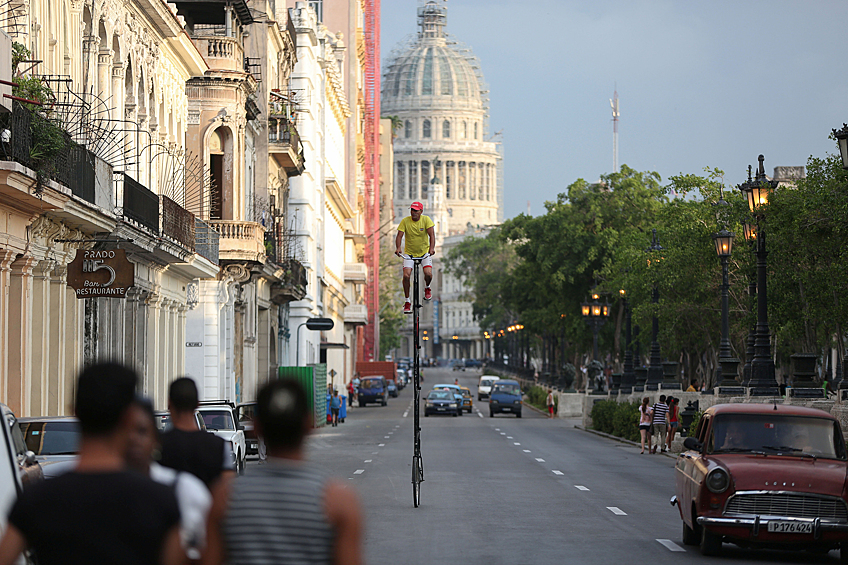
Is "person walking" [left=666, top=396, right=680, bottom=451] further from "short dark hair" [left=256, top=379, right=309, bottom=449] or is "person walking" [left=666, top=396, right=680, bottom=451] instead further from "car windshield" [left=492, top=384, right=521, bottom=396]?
"short dark hair" [left=256, top=379, right=309, bottom=449]

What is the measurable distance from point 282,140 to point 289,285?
579 centimetres

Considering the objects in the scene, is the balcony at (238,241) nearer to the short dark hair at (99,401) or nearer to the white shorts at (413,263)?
the white shorts at (413,263)

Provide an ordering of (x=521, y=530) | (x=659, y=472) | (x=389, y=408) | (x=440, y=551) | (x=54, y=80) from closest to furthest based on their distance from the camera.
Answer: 1. (x=440, y=551)
2. (x=521, y=530)
3. (x=54, y=80)
4. (x=659, y=472)
5. (x=389, y=408)

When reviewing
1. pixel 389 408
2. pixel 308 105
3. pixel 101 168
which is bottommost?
pixel 389 408

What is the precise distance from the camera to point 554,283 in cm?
7850

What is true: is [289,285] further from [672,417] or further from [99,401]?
[99,401]

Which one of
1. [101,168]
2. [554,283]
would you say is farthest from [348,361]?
[101,168]

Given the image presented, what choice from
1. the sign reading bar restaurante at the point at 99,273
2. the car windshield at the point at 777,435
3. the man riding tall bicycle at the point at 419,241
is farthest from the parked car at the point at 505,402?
the car windshield at the point at 777,435

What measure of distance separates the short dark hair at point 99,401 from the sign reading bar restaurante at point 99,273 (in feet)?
62.3

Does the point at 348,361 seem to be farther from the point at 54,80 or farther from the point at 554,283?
the point at 54,80

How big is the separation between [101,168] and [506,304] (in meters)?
75.3

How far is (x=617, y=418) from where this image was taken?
48.7m

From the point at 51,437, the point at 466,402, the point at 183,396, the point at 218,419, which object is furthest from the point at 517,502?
the point at 466,402

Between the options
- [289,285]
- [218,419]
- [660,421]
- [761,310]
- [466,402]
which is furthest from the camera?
[466,402]
